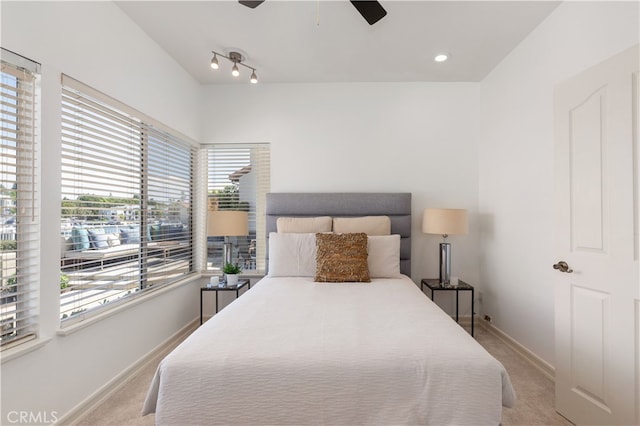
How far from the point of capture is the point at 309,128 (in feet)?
11.0

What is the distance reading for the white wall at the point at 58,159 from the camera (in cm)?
150

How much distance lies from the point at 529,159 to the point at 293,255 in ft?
7.49

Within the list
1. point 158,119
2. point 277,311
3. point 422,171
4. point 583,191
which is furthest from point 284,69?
point 583,191

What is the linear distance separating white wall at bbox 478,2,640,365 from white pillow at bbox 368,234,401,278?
1117mm

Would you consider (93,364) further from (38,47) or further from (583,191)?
(583,191)

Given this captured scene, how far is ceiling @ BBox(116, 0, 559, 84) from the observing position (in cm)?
211

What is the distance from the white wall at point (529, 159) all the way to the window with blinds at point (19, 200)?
3.40 meters

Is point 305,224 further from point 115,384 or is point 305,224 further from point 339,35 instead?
point 115,384

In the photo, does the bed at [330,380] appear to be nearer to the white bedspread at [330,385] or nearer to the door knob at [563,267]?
the white bedspread at [330,385]

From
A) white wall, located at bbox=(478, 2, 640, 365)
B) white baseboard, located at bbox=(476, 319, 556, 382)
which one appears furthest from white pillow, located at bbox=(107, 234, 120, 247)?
white baseboard, located at bbox=(476, 319, 556, 382)

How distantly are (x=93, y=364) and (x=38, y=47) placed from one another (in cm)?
196

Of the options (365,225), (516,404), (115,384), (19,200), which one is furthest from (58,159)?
(516,404)

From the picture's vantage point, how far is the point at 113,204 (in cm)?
215

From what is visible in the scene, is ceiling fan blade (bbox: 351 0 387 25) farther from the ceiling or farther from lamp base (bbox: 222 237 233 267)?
lamp base (bbox: 222 237 233 267)
